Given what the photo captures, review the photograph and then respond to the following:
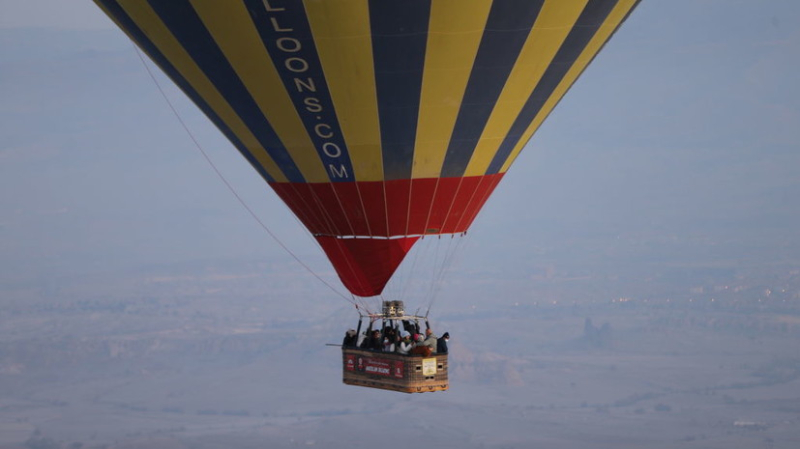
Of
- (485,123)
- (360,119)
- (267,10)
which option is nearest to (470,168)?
(485,123)

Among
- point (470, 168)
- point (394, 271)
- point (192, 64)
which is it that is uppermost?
point (192, 64)

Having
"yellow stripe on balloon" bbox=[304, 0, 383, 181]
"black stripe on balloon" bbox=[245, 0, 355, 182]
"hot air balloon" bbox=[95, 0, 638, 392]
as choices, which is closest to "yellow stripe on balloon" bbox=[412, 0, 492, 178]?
"hot air balloon" bbox=[95, 0, 638, 392]

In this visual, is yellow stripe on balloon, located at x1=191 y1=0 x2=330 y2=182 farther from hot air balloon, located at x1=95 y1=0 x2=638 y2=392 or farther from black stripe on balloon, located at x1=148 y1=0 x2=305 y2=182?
black stripe on balloon, located at x1=148 y1=0 x2=305 y2=182

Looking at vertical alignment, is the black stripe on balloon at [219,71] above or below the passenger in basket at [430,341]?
above

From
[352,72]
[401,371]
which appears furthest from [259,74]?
[401,371]

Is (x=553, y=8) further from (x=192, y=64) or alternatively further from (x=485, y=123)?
(x=192, y=64)

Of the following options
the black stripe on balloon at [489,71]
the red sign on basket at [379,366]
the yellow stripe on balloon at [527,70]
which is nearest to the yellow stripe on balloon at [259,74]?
the black stripe on balloon at [489,71]

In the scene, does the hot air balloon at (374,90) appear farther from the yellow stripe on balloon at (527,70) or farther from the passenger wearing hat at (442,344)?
the passenger wearing hat at (442,344)
